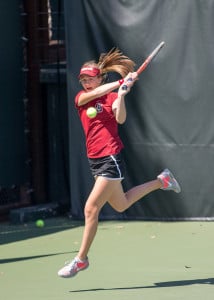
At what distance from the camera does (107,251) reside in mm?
8148

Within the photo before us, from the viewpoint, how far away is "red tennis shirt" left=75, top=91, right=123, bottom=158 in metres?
6.89

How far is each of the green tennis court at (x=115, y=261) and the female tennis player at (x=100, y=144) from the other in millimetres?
283

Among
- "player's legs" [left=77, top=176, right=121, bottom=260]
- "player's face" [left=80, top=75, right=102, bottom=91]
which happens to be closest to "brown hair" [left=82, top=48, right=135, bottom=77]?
"player's face" [left=80, top=75, right=102, bottom=91]

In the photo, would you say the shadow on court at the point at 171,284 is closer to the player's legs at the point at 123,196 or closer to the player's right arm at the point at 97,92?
the player's legs at the point at 123,196

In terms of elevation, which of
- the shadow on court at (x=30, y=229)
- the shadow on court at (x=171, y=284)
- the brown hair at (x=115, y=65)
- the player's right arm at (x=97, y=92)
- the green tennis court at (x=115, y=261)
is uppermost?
the brown hair at (x=115, y=65)

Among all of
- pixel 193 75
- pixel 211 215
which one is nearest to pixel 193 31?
pixel 193 75

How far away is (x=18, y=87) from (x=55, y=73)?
0.44 m

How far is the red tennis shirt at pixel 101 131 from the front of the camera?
6891 millimetres

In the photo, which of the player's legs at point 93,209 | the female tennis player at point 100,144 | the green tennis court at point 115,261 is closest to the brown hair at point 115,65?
the female tennis player at point 100,144

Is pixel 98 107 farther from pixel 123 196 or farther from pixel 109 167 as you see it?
pixel 123 196

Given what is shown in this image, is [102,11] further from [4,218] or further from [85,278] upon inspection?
[85,278]

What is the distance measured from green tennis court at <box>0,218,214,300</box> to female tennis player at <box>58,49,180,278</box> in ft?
0.93

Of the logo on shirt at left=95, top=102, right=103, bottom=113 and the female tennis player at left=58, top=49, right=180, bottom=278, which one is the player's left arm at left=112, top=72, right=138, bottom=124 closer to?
the female tennis player at left=58, top=49, right=180, bottom=278

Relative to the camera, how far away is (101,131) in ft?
22.7
